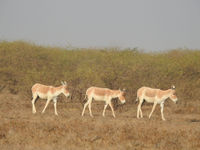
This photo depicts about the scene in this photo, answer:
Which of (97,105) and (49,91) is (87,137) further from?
(97,105)

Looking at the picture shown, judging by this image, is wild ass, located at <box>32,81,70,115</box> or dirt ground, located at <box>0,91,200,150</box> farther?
wild ass, located at <box>32,81,70,115</box>

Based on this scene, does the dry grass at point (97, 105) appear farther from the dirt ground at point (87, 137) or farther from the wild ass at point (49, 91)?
the wild ass at point (49, 91)

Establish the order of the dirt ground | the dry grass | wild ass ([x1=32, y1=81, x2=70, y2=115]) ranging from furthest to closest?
1. wild ass ([x1=32, y1=81, x2=70, y2=115])
2. the dry grass
3. the dirt ground

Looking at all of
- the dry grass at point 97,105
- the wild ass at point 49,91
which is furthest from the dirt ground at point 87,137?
the wild ass at point 49,91

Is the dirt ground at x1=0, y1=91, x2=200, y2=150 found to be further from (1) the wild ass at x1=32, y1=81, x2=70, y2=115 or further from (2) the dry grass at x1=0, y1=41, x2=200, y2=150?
(1) the wild ass at x1=32, y1=81, x2=70, y2=115

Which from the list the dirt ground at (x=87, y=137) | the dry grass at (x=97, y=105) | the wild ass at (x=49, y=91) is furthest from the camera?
the wild ass at (x=49, y=91)

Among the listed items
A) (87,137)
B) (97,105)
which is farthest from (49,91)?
(87,137)

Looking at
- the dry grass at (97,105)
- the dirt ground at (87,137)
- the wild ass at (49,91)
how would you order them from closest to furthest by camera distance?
the dirt ground at (87,137) < the dry grass at (97,105) < the wild ass at (49,91)

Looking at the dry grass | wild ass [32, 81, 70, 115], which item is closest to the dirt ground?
the dry grass

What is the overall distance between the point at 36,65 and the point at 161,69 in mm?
10732

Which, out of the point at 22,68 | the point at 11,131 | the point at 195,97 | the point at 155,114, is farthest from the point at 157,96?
the point at 22,68

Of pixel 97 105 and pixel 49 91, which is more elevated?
pixel 49 91

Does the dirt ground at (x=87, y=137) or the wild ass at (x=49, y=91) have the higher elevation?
the wild ass at (x=49, y=91)

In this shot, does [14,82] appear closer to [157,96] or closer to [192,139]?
[157,96]
